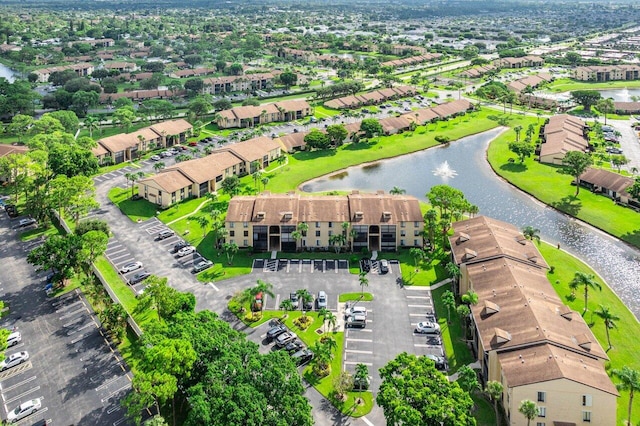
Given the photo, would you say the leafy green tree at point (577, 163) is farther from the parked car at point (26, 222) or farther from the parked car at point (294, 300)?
the parked car at point (26, 222)

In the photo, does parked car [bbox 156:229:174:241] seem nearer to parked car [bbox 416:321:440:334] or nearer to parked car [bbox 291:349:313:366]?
parked car [bbox 291:349:313:366]

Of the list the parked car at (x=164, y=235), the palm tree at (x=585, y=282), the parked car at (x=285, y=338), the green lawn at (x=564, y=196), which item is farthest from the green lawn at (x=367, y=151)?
the palm tree at (x=585, y=282)

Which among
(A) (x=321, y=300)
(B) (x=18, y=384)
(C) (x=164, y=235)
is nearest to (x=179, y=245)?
(C) (x=164, y=235)

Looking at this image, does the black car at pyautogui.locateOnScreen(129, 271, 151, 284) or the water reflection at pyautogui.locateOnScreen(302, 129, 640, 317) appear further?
the water reflection at pyautogui.locateOnScreen(302, 129, 640, 317)

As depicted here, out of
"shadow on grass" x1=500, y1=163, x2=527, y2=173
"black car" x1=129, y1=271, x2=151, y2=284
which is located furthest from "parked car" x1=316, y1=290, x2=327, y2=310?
"shadow on grass" x1=500, y1=163, x2=527, y2=173

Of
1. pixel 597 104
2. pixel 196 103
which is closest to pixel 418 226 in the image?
pixel 196 103

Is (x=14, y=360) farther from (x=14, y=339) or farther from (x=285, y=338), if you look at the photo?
(x=285, y=338)

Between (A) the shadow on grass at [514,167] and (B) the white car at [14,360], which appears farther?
(A) the shadow on grass at [514,167]
